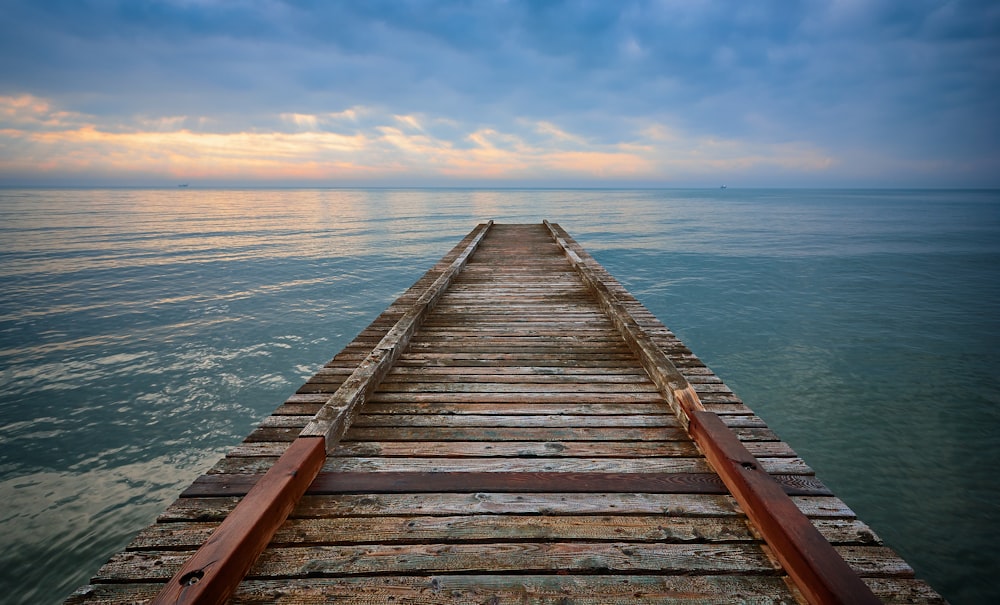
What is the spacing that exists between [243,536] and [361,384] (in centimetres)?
178

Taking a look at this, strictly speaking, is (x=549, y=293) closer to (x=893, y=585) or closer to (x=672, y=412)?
(x=672, y=412)

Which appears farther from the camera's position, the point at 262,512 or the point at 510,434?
the point at 510,434

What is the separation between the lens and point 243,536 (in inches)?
82.7

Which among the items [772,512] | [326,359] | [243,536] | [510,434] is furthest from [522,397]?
[326,359]

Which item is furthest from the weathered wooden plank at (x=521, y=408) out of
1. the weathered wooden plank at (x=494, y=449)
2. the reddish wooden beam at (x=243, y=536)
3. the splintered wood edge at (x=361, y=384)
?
the reddish wooden beam at (x=243, y=536)

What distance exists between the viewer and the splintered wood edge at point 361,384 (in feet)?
10.5

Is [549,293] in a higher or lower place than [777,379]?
higher

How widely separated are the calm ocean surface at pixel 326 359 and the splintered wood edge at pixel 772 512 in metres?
3.82

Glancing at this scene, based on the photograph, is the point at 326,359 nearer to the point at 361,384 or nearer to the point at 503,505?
the point at 361,384

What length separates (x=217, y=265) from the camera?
74.5 feet

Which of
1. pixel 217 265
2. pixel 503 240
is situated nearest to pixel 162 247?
pixel 217 265

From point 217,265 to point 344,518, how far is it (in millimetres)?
24850

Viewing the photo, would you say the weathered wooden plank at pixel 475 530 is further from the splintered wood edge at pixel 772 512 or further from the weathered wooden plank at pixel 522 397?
the weathered wooden plank at pixel 522 397

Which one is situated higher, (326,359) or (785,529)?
(785,529)
